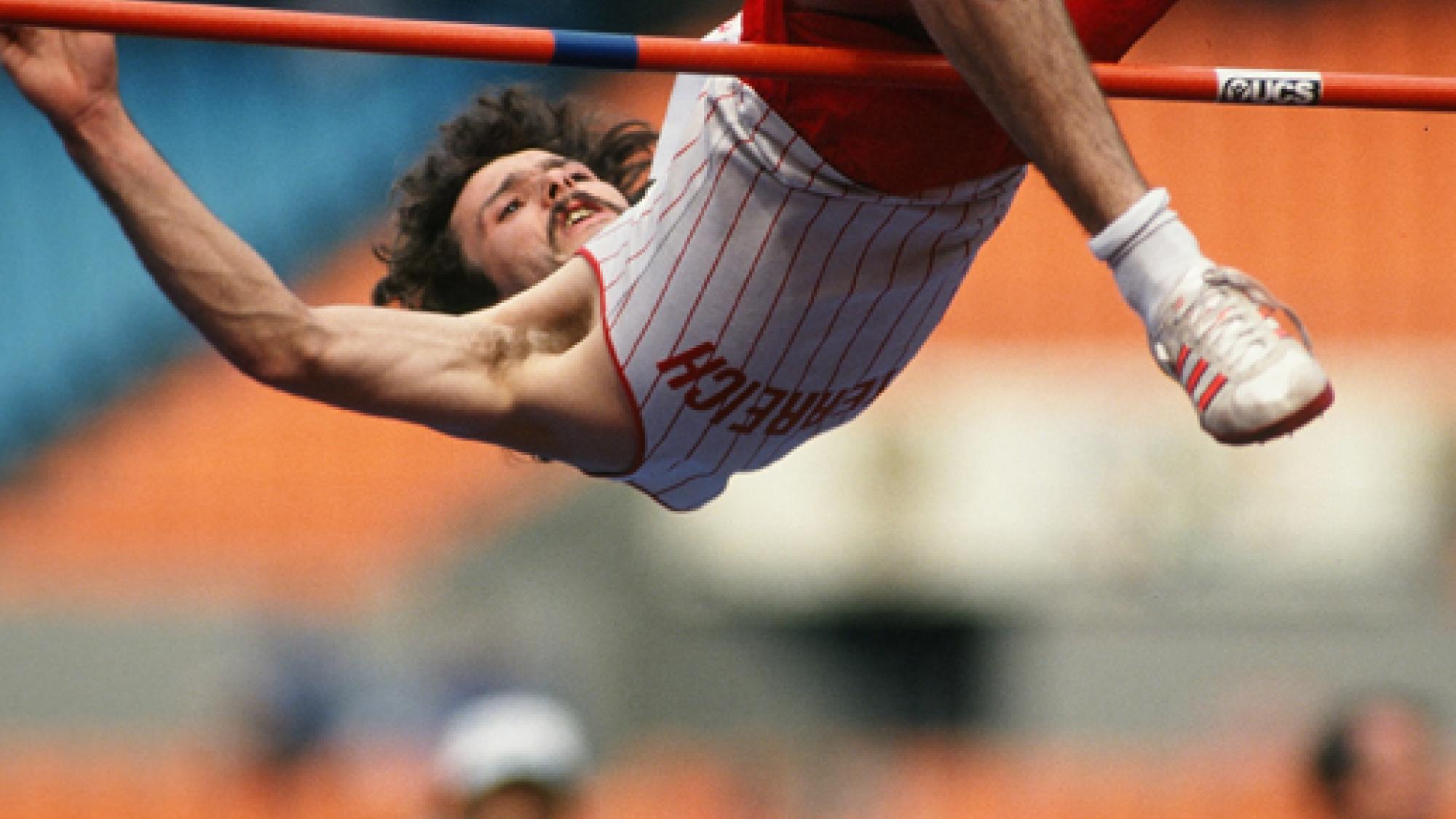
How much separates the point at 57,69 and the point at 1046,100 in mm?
1151

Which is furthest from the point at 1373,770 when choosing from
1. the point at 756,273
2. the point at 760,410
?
the point at 756,273

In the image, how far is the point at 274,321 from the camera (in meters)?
2.49

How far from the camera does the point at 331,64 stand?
29.3 feet

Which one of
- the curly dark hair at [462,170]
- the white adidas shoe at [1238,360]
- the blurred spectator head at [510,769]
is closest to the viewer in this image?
the white adidas shoe at [1238,360]

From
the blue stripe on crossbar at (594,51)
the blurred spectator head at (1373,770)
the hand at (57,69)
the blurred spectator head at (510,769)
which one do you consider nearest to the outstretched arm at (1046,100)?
the blue stripe on crossbar at (594,51)

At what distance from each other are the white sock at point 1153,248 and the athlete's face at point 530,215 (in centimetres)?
132

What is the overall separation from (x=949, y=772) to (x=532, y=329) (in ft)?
15.7

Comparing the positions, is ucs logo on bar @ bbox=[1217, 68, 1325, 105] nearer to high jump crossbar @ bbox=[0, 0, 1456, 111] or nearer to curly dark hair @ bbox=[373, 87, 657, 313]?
high jump crossbar @ bbox=[0, 0, 1456, 111]

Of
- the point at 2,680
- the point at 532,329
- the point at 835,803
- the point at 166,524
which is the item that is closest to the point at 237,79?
the point at 166,524

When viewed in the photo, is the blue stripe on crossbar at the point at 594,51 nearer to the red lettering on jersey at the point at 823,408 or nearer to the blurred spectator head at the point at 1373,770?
the red lettering on jersey at the point at 823,408

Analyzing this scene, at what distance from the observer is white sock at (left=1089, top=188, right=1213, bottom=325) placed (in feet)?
7.04

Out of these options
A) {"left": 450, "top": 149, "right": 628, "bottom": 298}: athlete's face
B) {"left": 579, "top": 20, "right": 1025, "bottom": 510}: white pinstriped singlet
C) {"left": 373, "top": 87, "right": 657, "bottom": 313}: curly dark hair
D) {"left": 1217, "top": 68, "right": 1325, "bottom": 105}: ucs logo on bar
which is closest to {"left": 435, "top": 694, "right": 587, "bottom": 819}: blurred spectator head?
{"left": 373, "top": 87, "right": 657, "bottom": 313}: curly dark hair

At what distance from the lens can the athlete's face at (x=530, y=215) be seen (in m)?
3.32

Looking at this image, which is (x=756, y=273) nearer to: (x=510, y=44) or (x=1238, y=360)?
(x=510, y=44)
